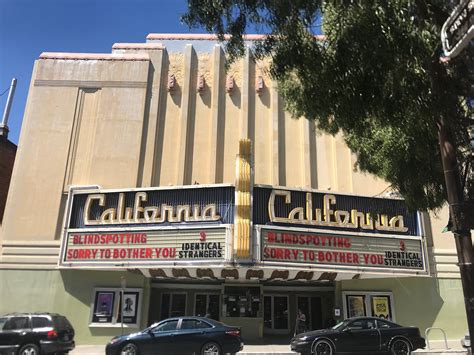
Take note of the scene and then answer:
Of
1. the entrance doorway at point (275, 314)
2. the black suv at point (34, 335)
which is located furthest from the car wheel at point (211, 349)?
the entrance doorway at point (275, 314)

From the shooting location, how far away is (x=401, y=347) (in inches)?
615

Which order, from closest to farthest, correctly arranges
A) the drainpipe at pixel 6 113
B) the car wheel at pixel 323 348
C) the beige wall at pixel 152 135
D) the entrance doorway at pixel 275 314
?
1. the car wheel at pixel 323 348
2. the beige wall at pixel 152 135
3. the entrance doorway at pixel 275 314
4. the drainpipe at pixel 6 113

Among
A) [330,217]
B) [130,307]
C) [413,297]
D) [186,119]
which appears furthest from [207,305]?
[413,297]

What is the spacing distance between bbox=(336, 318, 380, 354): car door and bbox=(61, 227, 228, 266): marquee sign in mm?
5063

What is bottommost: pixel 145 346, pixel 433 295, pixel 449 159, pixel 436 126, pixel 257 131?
pixel 145 346

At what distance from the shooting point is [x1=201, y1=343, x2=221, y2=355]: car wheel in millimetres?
15212

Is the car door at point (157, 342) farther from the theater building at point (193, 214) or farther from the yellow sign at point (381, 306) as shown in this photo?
the yellow sign at point (381, 306)

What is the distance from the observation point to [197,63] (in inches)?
997

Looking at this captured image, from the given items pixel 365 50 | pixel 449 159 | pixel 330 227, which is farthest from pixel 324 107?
pixel 330 227

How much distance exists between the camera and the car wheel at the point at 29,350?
1495 centimetres

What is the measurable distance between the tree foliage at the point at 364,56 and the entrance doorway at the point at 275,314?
16.4 m

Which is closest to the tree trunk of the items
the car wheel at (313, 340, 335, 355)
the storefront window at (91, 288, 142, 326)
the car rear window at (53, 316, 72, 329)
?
the car wheel at (313, 340, 335, 355)

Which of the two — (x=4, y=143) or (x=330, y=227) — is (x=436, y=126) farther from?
(x=4, y=143)

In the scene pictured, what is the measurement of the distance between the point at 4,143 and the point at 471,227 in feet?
87.9
